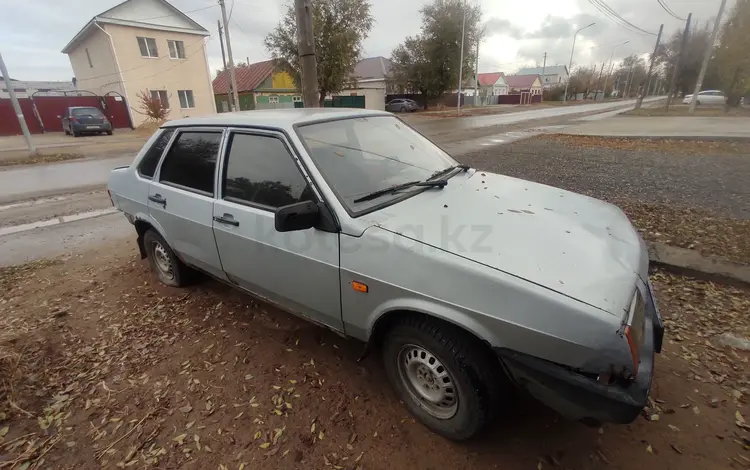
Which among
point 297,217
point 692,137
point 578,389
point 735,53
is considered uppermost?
point 735,53

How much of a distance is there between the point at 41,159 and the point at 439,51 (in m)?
35.3

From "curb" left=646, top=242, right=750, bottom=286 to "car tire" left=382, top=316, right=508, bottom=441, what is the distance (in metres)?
3.16

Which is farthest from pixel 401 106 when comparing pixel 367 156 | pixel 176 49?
pixel 367 156

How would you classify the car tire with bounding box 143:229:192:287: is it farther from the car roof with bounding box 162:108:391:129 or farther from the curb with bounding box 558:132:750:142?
the curb with bounding box 558:132:750:142

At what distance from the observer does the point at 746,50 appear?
64.8 feet

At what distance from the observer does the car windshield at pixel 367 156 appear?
7.94 feet

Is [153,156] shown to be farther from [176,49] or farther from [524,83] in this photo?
[524,83]

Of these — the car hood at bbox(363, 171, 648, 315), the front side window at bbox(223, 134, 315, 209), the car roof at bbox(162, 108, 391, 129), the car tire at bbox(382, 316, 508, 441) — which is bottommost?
the car tire at bbox(382, 316, 508, 441)

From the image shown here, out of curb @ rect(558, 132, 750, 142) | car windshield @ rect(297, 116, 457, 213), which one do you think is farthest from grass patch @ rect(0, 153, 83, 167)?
curb @ rect(558, 132, 750, 142)

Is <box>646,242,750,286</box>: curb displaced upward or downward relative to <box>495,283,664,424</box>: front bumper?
downward

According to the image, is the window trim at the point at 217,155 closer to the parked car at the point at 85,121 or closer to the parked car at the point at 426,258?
the parked car at the point at 426,258

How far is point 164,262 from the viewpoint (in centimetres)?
404

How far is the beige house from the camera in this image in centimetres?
2431

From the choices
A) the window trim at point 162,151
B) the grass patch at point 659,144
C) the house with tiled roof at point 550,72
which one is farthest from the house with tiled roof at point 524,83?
the window trim at point 162,151
